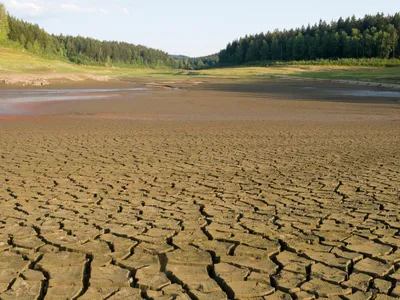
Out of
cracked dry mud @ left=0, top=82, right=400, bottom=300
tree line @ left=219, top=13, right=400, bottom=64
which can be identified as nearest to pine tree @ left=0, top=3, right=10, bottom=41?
tree line @ left=219, top=13, right=400, bottom=64

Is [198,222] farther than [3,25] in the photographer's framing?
No

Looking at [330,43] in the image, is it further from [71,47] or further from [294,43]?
[71,47]

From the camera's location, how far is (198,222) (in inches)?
205

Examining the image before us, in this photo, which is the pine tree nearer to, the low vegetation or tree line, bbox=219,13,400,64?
the low vegetation

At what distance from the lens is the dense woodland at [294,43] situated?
313ft

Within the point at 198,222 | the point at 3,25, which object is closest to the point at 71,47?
the point at 3,25

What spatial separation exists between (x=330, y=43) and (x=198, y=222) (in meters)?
107

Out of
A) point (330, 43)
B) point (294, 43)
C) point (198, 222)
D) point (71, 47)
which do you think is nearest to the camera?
point (198, 222)

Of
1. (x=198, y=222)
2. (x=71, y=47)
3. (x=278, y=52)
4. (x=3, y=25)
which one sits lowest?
(x=198, y=222)

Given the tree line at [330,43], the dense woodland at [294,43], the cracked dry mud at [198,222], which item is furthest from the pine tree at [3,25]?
the cracked dry mud at [198,222]

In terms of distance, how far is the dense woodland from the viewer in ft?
313

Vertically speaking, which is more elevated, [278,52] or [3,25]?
[3,25]

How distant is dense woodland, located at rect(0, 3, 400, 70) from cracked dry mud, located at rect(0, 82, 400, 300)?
276 feet

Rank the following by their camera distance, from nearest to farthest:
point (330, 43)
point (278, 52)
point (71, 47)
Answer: point (330, 43) → point (278, 52) → point (71, 47)
